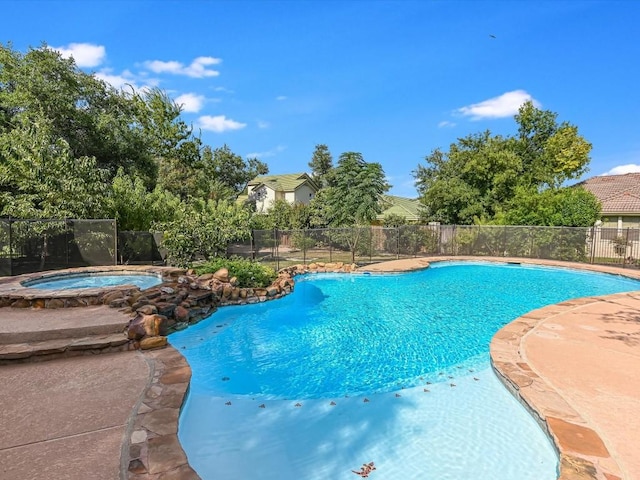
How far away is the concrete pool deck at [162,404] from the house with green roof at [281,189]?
2559 cm

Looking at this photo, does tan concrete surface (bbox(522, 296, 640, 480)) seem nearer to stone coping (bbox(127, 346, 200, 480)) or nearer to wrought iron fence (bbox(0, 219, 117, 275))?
stone coping (bbox(127, 346, 200, 480))

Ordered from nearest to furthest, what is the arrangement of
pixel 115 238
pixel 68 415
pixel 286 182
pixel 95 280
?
pixel 68 415, pixel 95 280, pixel 115 238, pixel 286 182

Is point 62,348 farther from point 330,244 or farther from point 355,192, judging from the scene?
point 355,192

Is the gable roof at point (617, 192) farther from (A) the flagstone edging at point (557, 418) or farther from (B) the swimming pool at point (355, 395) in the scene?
(A) the flagstone edging at point (557, 418)

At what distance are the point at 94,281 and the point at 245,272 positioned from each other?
14.5 ft

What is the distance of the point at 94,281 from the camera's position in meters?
10.1

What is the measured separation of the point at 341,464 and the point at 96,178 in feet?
41.4

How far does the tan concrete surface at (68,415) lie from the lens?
7.43 feet

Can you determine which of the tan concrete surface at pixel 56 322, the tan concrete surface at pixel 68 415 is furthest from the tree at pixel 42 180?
the tan concrete surface at pixel 68 415

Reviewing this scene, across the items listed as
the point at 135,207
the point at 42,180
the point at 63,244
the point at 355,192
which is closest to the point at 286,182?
the point at 355,192

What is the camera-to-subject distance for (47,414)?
2.92 meters

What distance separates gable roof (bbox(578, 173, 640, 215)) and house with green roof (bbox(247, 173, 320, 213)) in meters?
20.5

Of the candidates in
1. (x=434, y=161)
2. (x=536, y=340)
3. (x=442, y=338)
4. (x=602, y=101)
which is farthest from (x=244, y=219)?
(x=434, y=161)

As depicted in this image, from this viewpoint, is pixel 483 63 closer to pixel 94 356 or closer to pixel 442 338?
pixel 442 338
